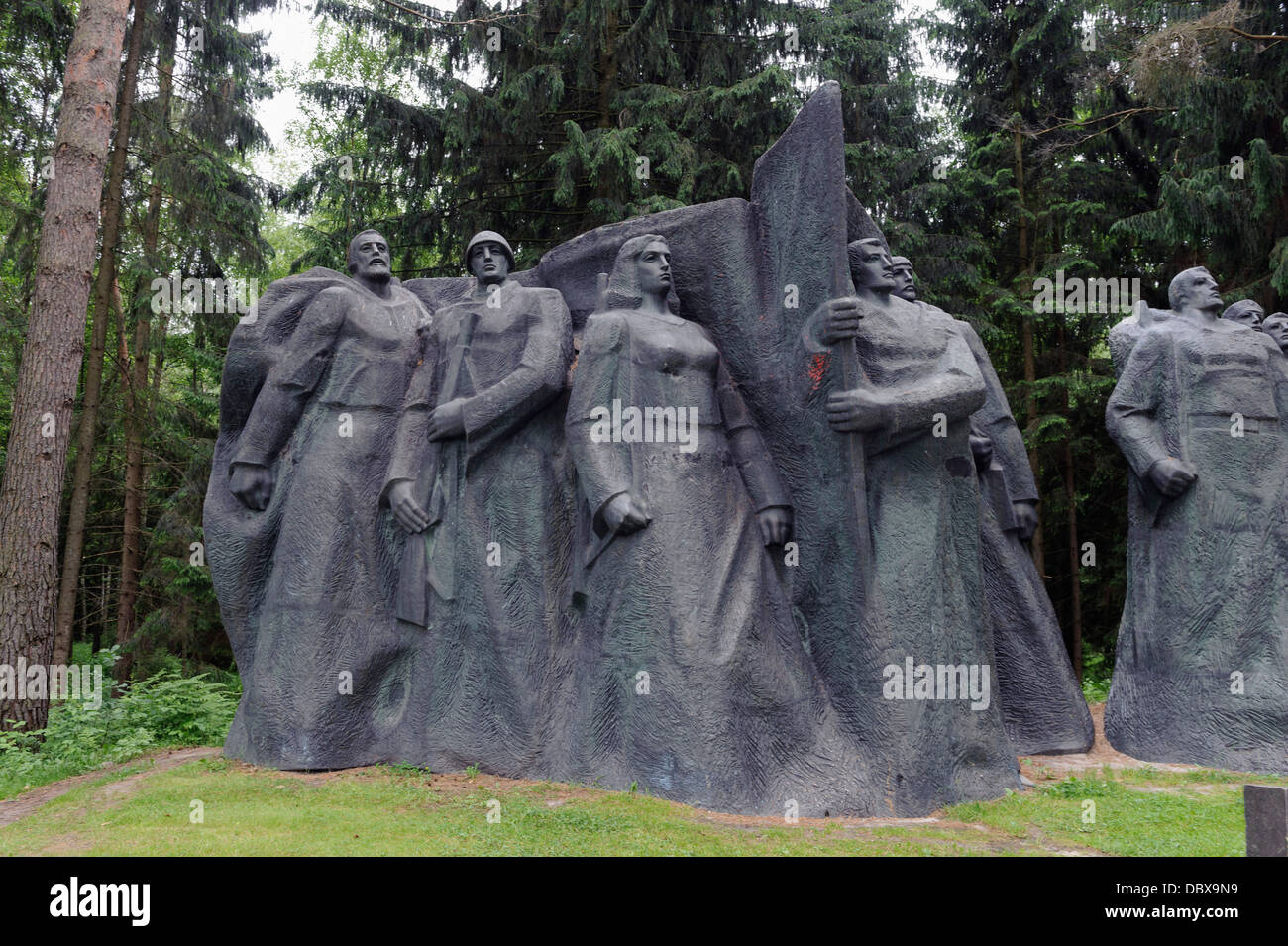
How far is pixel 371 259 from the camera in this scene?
8.63 meters

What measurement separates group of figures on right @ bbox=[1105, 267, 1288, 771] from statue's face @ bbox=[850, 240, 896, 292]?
2.76 m

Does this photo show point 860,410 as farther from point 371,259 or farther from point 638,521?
point 371,259

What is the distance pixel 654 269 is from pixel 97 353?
833 centimetres

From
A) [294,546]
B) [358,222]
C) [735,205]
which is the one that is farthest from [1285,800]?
[358,222]

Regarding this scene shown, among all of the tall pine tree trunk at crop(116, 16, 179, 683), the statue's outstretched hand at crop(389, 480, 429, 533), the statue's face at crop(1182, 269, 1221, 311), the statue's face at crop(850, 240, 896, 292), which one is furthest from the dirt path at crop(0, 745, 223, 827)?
the statue's face at crop(1182, 269, 1221, 311)

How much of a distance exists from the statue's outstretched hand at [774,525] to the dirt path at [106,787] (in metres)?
4.59

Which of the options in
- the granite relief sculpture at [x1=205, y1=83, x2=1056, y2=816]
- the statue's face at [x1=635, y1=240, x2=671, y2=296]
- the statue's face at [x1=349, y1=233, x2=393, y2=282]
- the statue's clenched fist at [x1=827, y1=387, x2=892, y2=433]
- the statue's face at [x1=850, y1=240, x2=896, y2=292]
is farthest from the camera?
the statue's face at [x1=349, y1=233, x2=393, y2=282]

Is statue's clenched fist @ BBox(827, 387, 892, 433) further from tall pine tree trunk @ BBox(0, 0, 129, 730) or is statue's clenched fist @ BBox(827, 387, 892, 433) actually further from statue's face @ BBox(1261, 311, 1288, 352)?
tall pine tree trunk @ BBox(0, 0, 129, 730)

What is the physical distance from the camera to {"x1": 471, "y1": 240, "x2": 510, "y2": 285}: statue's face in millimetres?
8328

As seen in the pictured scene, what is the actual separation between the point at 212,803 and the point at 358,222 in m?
10.2

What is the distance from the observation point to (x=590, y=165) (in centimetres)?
1323

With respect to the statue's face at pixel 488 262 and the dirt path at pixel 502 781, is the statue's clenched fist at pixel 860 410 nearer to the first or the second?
the dirt path at pixel 502 781

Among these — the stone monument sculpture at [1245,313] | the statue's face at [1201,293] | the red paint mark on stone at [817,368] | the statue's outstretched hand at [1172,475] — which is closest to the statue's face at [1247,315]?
the stone monument sculpture at [1245,313]

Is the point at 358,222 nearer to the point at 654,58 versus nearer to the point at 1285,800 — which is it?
the point at 654,58
